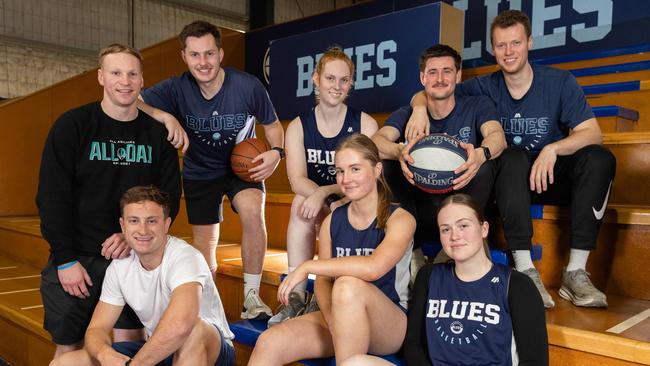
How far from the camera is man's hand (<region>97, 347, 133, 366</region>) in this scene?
1.88 m

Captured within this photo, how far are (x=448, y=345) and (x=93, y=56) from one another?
9.88 meters

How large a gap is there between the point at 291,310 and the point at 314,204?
17.2 inches

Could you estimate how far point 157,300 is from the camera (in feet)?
6.75

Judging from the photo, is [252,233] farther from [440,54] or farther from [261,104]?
[440,54]

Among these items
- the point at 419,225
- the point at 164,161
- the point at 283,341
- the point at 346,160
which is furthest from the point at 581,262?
the point at 164,161

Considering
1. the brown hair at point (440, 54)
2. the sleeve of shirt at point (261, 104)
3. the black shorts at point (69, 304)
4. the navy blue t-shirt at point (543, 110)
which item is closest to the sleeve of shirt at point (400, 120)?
the brown hair at point (440, 54)

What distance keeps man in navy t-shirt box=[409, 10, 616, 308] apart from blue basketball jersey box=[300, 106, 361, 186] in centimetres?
31

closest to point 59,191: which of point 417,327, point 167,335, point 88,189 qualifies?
point 88,189

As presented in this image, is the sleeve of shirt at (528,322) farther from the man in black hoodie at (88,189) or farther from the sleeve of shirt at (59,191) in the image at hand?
the sleeve of shirt at (59,191)

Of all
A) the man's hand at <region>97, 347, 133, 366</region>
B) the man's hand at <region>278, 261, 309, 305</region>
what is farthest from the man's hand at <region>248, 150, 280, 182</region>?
the man's hand at <region>97, 347, 133, 366</region>

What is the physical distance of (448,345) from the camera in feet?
5.44

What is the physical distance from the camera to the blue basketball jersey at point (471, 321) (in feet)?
5.24

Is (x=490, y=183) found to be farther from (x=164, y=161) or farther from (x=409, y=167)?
(x=164, y=161)

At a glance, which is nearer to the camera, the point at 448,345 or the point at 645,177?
the point at 448,345
